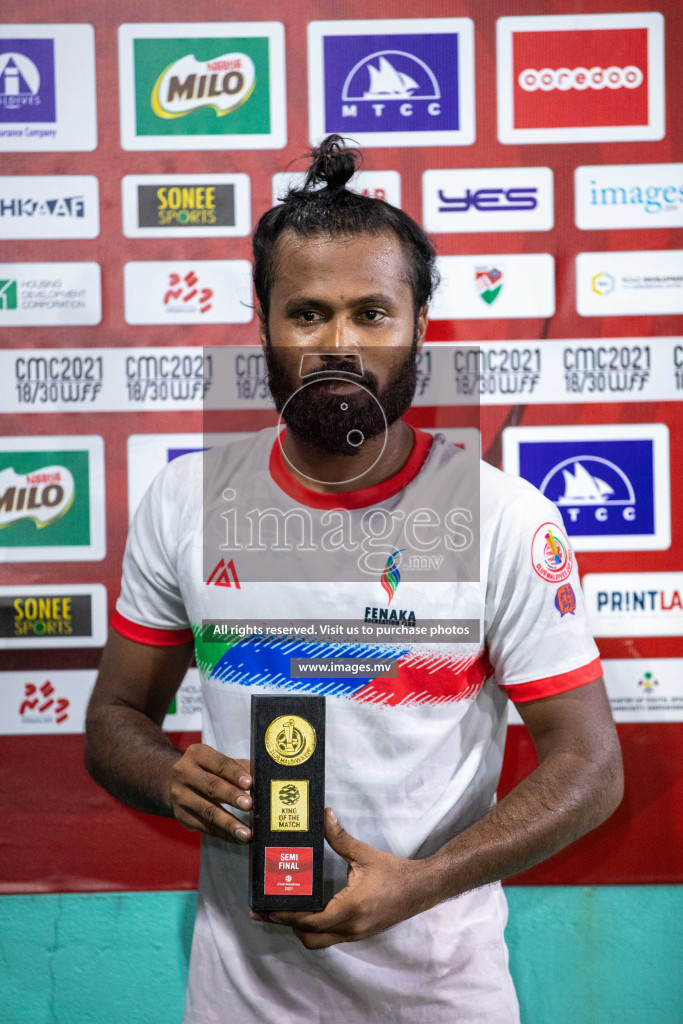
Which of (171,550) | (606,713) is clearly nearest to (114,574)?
(171,550)

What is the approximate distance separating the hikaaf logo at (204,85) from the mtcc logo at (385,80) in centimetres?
18

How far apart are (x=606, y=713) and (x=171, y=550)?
680mm

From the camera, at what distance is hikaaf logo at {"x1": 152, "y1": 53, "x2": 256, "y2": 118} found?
1.37 m

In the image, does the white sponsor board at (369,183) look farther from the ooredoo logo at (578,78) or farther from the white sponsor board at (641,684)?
the white sponsor board at (641,684)

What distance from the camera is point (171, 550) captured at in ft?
3.96

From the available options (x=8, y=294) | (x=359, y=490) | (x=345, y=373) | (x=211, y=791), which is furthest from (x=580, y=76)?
(x=211, y=791)

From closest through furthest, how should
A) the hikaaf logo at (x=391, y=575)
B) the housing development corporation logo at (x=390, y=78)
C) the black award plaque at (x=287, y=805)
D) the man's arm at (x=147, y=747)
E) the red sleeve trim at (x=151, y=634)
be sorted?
the black award plaque at (x=287, y=805) → the man's arm at (x=147, y=747) → the hikaaf logo at (x=391, y=575) → the red sleeve trim at (x=151, y=634) → the housing development corporation logo at (x=390, y=78)

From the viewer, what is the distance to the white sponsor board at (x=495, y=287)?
1.39m

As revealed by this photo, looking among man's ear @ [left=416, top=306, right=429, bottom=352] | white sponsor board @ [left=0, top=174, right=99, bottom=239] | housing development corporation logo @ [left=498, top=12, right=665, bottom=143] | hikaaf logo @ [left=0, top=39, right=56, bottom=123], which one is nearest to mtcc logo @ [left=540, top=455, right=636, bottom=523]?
man's ear @ [left=416, top=306, right=429, bottom=352]

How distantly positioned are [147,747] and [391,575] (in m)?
0.46

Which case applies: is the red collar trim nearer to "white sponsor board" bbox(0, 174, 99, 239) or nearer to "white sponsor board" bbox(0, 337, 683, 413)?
"white sponsor board" bbox(0, 337, 683, 413)

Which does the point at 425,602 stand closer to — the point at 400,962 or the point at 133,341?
the point at 400,962

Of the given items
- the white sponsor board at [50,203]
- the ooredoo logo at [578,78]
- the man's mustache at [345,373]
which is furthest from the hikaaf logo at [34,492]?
the ooredoo logo at [578,78]

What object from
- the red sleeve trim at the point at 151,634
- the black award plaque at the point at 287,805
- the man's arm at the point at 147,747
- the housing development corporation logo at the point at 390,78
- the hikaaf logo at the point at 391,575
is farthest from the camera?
the housing development corporation logo at the point at 390,78
